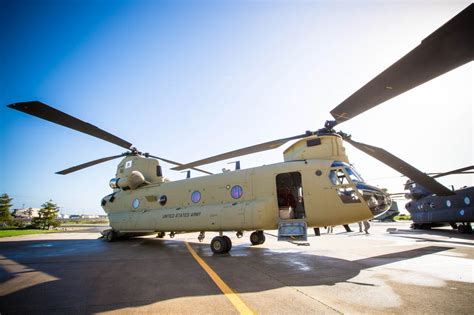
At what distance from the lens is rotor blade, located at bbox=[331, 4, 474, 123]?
442cm

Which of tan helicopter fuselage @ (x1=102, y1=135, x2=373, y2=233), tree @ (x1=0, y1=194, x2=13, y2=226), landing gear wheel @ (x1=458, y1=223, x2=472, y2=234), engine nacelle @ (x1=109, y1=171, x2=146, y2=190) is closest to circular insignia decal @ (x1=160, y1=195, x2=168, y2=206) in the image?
tan helicopter fuselage @ (x1=102, y1=135, x2=373, y2=233)

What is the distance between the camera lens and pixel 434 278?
17.2 feet

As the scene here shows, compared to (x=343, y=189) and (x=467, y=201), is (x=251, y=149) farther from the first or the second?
(x=467, y=201)

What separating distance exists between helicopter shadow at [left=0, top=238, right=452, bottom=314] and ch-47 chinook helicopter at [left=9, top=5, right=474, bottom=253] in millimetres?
1506

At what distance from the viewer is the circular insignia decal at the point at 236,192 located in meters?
9.91

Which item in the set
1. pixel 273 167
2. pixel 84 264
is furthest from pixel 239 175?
pixel 84 264

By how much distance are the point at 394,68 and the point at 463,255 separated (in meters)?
7.10

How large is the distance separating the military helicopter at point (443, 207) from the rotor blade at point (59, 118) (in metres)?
18.3

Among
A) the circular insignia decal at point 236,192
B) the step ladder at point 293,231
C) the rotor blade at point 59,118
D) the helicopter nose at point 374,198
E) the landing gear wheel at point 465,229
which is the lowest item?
the landing gear wheel at point 465,229

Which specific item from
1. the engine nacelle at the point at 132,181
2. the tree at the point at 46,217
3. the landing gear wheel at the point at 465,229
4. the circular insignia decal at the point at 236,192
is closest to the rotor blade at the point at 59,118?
the engine nacelle at the point at 132,181

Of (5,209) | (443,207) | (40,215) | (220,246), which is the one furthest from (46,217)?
(443,207)

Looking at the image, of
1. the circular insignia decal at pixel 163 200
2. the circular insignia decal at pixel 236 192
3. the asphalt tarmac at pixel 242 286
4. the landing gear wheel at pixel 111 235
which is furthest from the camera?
the landing gear wheel at pixel 111 235

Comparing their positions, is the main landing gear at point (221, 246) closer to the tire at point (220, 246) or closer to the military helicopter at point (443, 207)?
the tire at point (220, 246)

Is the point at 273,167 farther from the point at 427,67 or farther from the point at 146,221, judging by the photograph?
the point at 146,221
